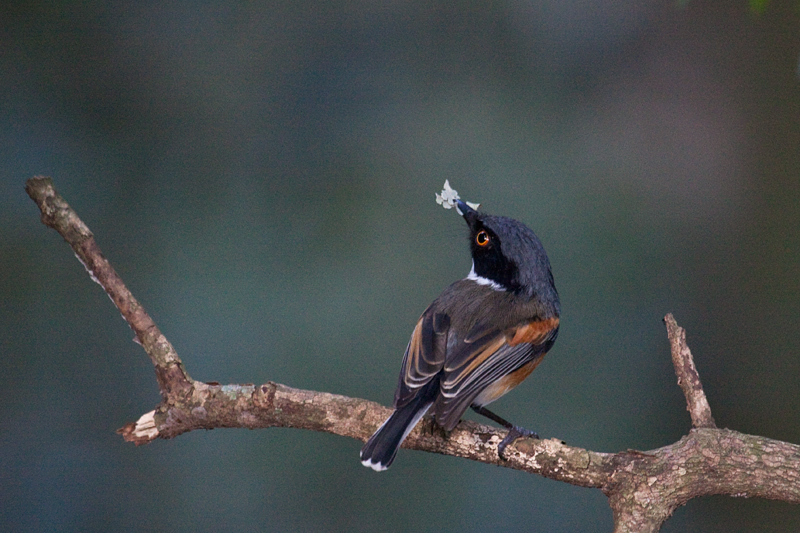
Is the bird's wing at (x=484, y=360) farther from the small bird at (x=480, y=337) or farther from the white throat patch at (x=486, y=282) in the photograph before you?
the white throat patch at (x=486, y=282)

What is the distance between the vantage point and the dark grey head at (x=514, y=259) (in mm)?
2500

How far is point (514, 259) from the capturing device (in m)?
2.51

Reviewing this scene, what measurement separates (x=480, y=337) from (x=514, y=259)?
1.21ft

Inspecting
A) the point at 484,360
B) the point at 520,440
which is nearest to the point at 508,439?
the point at 520,440

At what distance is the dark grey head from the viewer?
8.20 ft

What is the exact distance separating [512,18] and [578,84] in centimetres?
54

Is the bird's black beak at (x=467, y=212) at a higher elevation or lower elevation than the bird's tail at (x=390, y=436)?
higher

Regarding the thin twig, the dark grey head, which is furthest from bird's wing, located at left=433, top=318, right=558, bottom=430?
the thin twig

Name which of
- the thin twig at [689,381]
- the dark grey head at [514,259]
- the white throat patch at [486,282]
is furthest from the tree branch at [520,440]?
the white throat patch at [486,282]

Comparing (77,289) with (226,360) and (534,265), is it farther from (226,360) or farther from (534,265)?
(534,265)

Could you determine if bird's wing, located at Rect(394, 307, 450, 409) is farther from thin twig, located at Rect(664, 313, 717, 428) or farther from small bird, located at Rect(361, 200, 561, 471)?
thin twig, located at Rect(664, 313, 717, 428)

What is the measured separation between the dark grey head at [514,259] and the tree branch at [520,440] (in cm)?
47

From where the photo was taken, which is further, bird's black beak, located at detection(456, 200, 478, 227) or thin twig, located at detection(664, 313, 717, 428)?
bird's black beak, located at detection(456, 200, 478, 227)

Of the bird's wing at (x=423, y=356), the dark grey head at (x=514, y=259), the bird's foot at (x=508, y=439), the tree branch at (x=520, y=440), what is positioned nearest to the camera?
the tree branch at (x=520, y=440)
